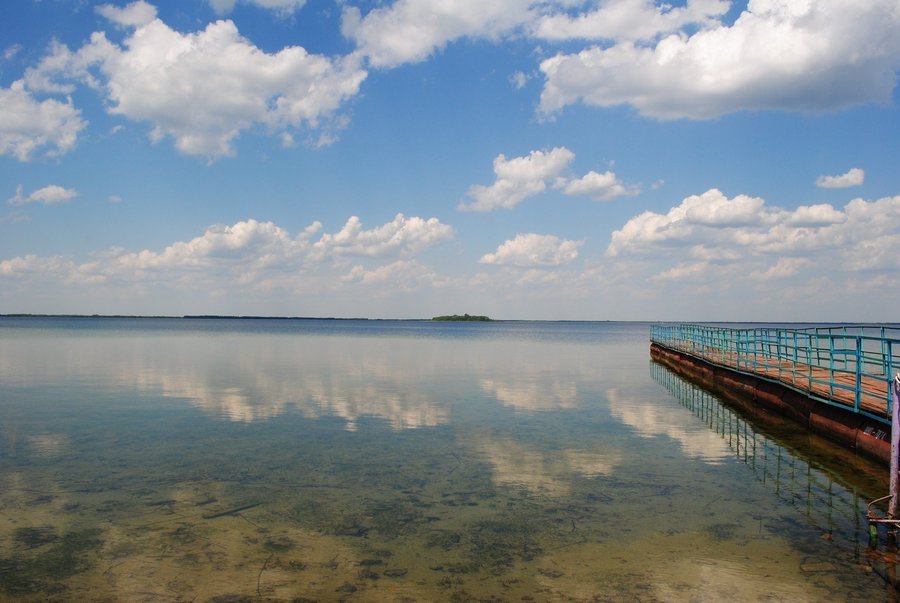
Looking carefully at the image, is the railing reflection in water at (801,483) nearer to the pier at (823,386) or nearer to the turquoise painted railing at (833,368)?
the pier at (823,386)

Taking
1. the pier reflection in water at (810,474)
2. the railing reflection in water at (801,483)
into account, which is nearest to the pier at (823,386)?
the pier reflection in water at (810,474)

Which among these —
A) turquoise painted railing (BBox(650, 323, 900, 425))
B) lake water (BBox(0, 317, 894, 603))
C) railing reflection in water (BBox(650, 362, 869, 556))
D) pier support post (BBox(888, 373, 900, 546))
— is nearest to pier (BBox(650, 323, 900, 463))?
turquoise painted railing (BBox(650, 323, 900, 425))

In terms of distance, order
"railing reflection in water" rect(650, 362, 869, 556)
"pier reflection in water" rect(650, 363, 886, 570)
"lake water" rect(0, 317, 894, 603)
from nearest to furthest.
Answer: "lake water" rect(0, 317, 894, 603)
"railing reflection in water" rect(650, 362, 869, 556)
"pier reflection in water" rect(650, 363, 886, 570)

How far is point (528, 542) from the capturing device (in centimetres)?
849

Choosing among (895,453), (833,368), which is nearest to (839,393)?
(833,368)

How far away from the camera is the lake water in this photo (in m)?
7.27

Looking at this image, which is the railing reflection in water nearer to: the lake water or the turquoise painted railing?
the lake water

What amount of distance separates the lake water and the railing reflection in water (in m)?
0.06

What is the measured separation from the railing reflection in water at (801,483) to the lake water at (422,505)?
2.3 inches

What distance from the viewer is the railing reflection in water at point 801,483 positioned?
9.30 meters

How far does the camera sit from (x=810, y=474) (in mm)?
12648

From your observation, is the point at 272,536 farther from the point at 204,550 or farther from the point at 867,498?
the point at 867,498

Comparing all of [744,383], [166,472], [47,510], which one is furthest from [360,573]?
[744,383]

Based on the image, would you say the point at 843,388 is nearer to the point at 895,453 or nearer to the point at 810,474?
the point at 810,474
